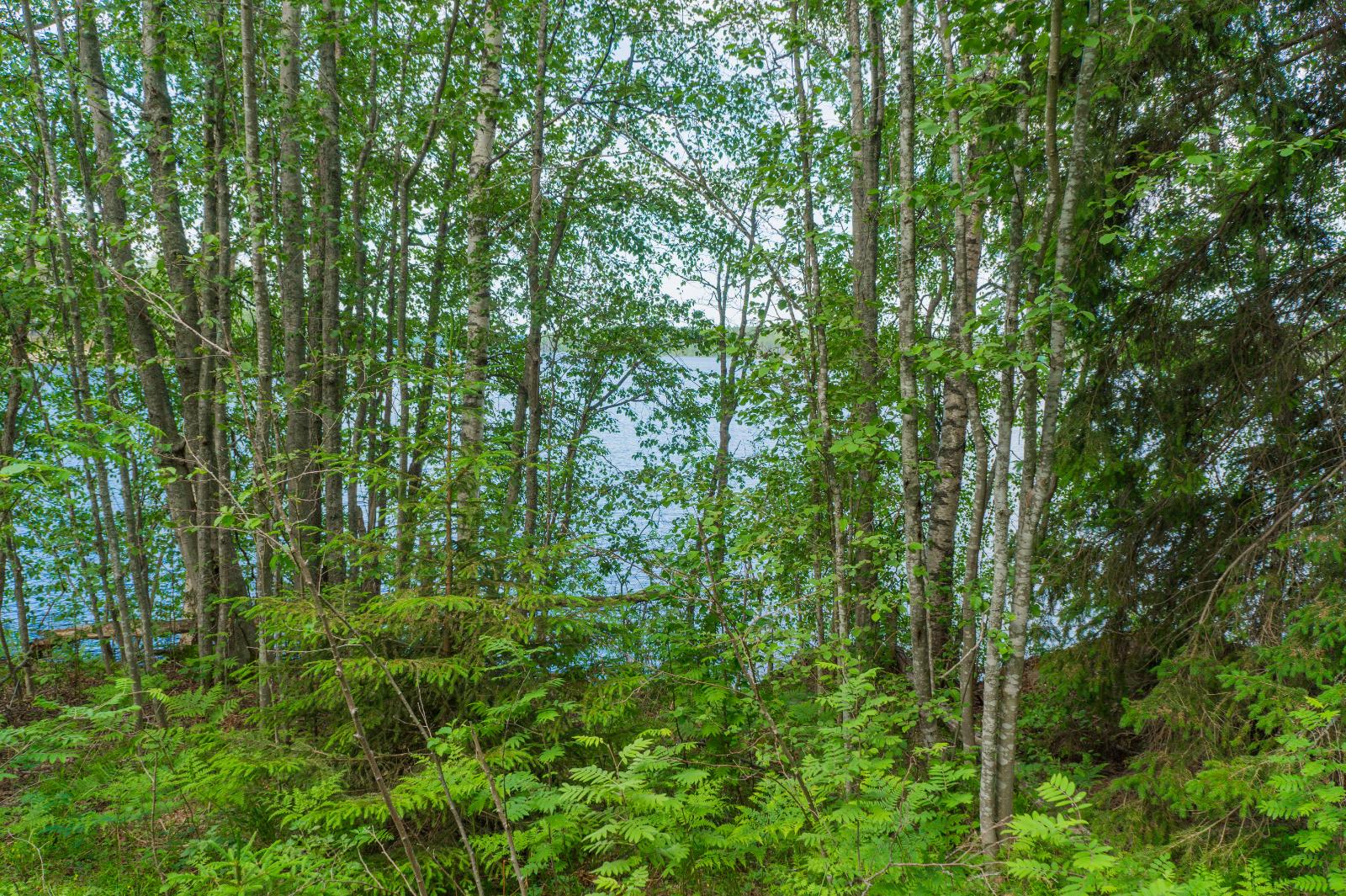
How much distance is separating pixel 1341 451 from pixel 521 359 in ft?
29.0

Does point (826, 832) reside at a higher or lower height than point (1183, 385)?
lower

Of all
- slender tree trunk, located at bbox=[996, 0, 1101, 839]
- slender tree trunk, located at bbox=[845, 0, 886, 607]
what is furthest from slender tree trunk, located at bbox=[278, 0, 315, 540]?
slender tree trunk, located at bbox=[996, 0, 1101, 839]

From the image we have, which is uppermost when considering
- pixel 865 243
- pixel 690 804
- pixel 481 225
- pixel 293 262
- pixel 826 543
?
pixel 481 225

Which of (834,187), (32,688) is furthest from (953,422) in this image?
(32,688)

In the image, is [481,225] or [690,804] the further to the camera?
[481,225]

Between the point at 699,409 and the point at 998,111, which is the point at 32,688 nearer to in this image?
the point at 699,409

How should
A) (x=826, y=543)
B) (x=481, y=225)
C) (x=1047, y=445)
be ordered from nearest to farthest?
(x=1047, y=445) → (x=826, y=543) → (x=481, y=225)

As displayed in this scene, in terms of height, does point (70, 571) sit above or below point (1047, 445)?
below

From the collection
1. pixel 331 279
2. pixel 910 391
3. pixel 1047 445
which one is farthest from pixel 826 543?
pixel 331 279

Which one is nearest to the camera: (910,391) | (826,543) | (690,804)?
(690,804)

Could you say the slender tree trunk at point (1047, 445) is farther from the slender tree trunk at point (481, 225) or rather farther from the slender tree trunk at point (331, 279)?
the slender tree trunk at point (331, 279)

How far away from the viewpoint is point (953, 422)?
16.1ft

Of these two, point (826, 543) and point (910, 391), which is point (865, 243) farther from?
point (826, 543)

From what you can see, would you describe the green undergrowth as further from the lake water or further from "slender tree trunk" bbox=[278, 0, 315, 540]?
the lake water
